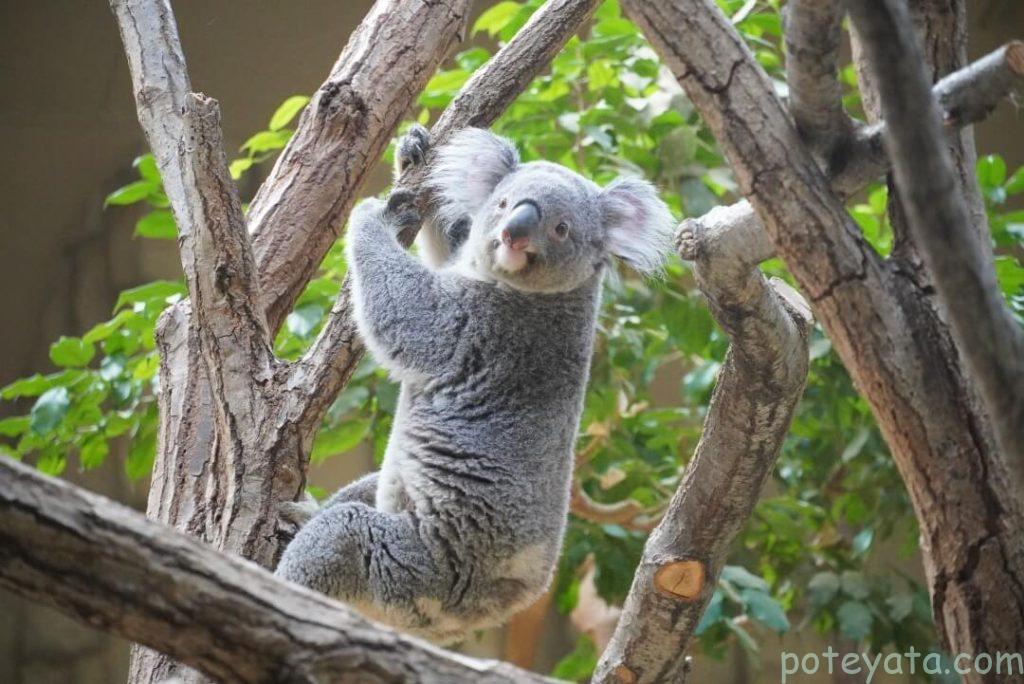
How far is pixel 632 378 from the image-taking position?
5238mm

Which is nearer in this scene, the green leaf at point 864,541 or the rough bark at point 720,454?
the rough bark at point 720,454

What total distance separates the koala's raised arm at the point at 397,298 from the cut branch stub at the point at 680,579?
0.97 m

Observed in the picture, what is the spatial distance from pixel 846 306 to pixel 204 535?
6.25 feet

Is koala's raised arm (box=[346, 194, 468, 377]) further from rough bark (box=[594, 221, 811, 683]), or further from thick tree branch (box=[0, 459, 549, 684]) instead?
thick tree branch (box=[0, 459, 549, 684])

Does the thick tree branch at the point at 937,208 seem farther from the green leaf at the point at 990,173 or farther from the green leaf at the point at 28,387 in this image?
the green leaf at the point at 28,387

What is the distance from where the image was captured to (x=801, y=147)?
2.03 meters

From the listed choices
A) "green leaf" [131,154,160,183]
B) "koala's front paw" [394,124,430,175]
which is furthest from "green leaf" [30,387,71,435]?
"koala's front paw" [394,124,430,175]

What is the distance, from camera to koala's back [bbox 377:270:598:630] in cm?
323

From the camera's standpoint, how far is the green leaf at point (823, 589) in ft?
15.0

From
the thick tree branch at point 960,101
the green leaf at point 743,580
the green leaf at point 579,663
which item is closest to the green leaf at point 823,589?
the green leaf at point 743,580

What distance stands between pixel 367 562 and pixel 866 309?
1.64 meters

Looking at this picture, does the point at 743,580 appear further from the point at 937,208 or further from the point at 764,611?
the point at 937,208

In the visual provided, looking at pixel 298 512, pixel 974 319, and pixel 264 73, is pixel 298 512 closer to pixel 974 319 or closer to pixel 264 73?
pixel 974 319

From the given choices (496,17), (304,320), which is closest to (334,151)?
(304,320)
